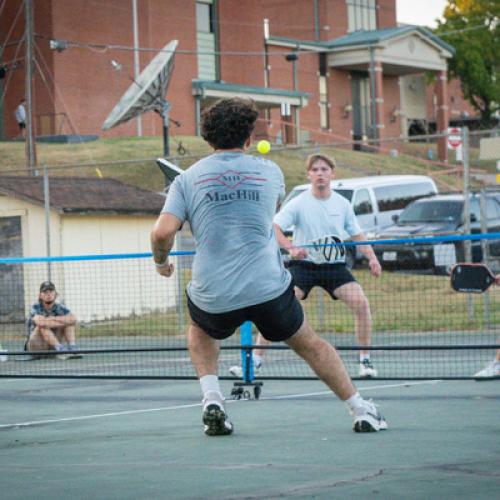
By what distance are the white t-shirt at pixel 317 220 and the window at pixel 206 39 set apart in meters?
40.7

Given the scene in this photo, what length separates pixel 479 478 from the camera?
222 inches

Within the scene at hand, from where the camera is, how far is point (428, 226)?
2539 centimetres

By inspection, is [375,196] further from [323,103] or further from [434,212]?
[323,103]

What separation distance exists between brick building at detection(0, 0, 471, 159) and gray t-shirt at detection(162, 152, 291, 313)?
3062 centimetres

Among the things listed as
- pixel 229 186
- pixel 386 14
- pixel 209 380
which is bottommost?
pixel 209 380

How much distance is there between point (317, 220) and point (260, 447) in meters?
4.51

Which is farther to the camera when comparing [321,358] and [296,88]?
[296,88]

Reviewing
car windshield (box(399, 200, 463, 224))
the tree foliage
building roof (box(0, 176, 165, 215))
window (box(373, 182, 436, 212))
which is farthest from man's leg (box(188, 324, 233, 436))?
the tree foliage

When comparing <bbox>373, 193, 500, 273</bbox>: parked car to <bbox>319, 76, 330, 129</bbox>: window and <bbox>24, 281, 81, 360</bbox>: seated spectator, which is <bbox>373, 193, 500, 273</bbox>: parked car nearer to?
<bbox>24, 281, 81, 360</bbox>: seated spectator

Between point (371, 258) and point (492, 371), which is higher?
point (371, 258)

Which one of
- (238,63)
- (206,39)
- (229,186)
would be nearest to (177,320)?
(229,186)

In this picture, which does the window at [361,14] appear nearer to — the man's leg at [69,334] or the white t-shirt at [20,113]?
the white t-shirt at [20,113]

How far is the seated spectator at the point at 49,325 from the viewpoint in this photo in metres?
15.3

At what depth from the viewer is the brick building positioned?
150 ft
